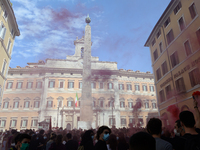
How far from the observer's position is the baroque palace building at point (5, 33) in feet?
49.9

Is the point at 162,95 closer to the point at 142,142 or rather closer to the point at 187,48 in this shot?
the point at 187,48

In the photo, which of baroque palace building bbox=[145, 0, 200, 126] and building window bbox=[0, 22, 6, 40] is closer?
baroque palace building bbox=[145, 0, 200, 126]

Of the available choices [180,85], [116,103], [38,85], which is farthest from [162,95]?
[38,85]

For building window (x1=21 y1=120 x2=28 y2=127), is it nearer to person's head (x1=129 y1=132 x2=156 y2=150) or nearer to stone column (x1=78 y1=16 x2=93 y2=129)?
stone column (x1=78 y1=16 x2=93 y2=129)

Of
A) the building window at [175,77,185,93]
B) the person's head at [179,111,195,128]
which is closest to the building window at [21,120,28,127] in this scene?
the building window at [175,77,185,93]

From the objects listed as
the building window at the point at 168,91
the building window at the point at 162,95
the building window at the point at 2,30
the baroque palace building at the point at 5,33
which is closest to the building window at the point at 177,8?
the building window at the point at 168,91

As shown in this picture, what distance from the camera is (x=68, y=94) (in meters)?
29.1

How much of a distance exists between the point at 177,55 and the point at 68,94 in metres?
21.0

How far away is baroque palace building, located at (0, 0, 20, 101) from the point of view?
1520 cm

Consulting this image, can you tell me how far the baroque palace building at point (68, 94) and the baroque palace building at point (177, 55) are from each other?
12.1m

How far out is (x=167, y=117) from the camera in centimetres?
1531

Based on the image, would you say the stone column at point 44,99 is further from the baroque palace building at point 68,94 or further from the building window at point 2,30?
the building window at point 2,30

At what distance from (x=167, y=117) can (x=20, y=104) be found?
2537 centimetres

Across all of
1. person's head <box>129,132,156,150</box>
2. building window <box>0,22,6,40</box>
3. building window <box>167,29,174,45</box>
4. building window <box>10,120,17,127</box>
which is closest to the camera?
person's head <box>129,132,156,150</box>
